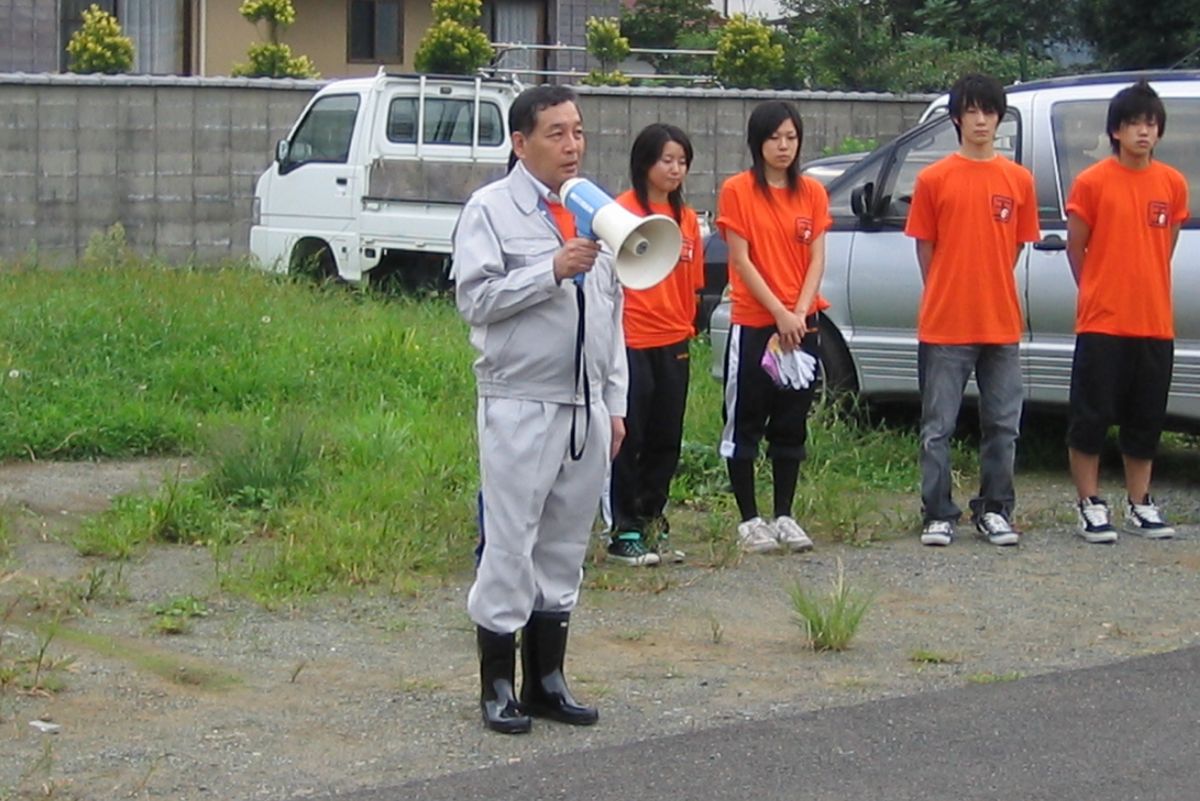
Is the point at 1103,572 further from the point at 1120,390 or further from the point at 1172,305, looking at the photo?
the point at 1172,305

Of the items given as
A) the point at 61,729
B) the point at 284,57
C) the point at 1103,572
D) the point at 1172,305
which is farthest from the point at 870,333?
the point at 284,57

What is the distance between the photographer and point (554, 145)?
533 centimetres

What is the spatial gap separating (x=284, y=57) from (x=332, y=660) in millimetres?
17936

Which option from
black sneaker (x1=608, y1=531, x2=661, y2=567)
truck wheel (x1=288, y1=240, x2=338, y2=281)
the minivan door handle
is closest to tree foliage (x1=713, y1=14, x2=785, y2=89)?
truck wheel (x1=288, y1=240, x2=338, y2=281)

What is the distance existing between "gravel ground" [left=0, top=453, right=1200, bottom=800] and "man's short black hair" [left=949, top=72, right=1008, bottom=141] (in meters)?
1.77

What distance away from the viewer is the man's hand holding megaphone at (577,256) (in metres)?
5.07

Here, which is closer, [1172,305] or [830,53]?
[1172,305]

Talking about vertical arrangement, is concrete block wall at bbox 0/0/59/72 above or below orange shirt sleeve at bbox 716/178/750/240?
above

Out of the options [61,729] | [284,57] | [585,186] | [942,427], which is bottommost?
[61,729]

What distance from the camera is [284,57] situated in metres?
23.3

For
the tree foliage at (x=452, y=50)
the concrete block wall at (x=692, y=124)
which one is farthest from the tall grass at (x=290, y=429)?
the tree foliage at (x=452, y=50)

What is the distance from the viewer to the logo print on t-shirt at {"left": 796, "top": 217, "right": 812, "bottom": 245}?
781cm

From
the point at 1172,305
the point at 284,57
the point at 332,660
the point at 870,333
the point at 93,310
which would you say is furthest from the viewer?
the point at 284,57

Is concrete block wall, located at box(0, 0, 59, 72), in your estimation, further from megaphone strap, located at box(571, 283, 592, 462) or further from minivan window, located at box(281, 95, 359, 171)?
megaphone strap, located at box(571, 283, 592, 462)
